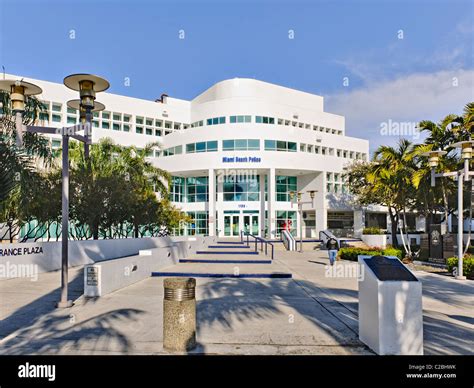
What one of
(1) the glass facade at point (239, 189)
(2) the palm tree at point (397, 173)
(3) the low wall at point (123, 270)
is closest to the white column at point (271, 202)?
(1) the glass facade at point (239, 189)

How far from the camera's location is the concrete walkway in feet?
17.2

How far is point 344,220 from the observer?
4503 cm

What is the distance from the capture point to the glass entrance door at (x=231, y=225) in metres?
41.2

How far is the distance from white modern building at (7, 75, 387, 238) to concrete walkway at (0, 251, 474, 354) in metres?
27.4

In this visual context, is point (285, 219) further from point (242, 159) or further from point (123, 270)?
point (123, 270)

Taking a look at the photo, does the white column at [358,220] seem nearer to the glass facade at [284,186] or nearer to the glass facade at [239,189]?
the glass facade at [284,186]

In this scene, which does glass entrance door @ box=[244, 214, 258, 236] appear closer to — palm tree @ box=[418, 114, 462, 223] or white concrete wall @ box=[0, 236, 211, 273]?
white concrete wall @ box=[0, 236, 211, 273]

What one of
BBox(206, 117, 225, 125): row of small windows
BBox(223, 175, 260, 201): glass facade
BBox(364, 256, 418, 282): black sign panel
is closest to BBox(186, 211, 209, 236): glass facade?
BBox(223, 175, 260, 201): glass facade

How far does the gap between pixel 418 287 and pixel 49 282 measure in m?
10.9

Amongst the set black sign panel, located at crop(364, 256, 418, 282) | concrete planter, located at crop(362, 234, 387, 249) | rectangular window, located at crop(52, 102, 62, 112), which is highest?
rectangular window, located at crop(52, 102, 62, 112)

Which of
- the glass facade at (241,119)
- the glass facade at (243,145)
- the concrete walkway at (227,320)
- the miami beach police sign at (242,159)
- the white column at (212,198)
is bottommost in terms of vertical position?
the concrete walkway at (227,320)

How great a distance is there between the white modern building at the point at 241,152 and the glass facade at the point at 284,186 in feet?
0.44
